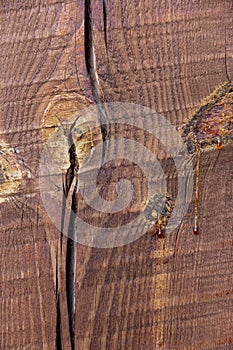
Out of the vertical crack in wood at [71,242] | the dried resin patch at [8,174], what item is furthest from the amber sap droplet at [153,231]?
the dried resin patch at [8,174]

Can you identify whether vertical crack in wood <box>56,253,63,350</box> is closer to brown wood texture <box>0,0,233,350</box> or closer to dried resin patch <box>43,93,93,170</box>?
brown wood texture <box>0,0,233,350</box>

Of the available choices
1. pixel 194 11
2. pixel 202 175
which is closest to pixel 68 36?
pixel 194 11

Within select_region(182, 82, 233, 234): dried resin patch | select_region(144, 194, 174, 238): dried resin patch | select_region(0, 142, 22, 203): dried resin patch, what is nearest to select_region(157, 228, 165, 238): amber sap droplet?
select_region(144, 194, 174, 238): dried resin patch

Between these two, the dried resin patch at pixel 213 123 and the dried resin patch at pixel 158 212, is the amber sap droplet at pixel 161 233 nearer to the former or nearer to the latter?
the dried resin patch at pixel 158 212

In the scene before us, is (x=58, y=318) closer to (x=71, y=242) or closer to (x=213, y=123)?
(x=71, y=242)

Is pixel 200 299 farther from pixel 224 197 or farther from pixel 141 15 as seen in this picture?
pixel 141 15
